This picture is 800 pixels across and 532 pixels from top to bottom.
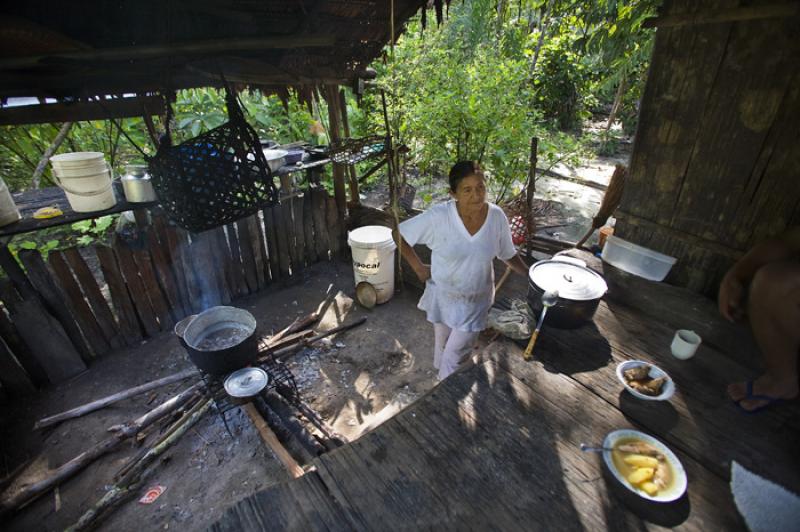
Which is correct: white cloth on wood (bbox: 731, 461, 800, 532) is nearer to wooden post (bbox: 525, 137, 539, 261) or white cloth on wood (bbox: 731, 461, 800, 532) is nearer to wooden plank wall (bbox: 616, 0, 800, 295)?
wooden plank wall (bbox: 616, 0, 800, 295)

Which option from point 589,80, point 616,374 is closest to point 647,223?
point 616,374

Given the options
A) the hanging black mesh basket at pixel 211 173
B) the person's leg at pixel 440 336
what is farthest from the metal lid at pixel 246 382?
the person's leg at pixel 440 336

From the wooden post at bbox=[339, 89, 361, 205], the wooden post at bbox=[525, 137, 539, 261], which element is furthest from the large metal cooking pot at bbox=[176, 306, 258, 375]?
the wooden post at bbox=[525, 137, 539, 261]

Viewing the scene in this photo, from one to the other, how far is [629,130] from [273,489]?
14973 mm

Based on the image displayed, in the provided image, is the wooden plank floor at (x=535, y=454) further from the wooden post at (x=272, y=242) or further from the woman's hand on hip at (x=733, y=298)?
the wooden post at (x=272, y=242)

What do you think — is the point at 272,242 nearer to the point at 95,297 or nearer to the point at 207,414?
the point at 95,297

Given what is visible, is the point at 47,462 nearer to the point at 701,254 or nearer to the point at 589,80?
the point at 701,254

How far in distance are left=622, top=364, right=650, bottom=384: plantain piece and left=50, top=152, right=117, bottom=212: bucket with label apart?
4.40 m

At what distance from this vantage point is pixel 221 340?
3775 mm

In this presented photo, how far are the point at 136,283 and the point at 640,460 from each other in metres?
4.95

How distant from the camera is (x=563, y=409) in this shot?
1891mm

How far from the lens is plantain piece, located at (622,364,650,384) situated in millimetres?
1994

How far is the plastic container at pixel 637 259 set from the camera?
116 inches

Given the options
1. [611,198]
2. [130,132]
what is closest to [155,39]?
[611,198]
